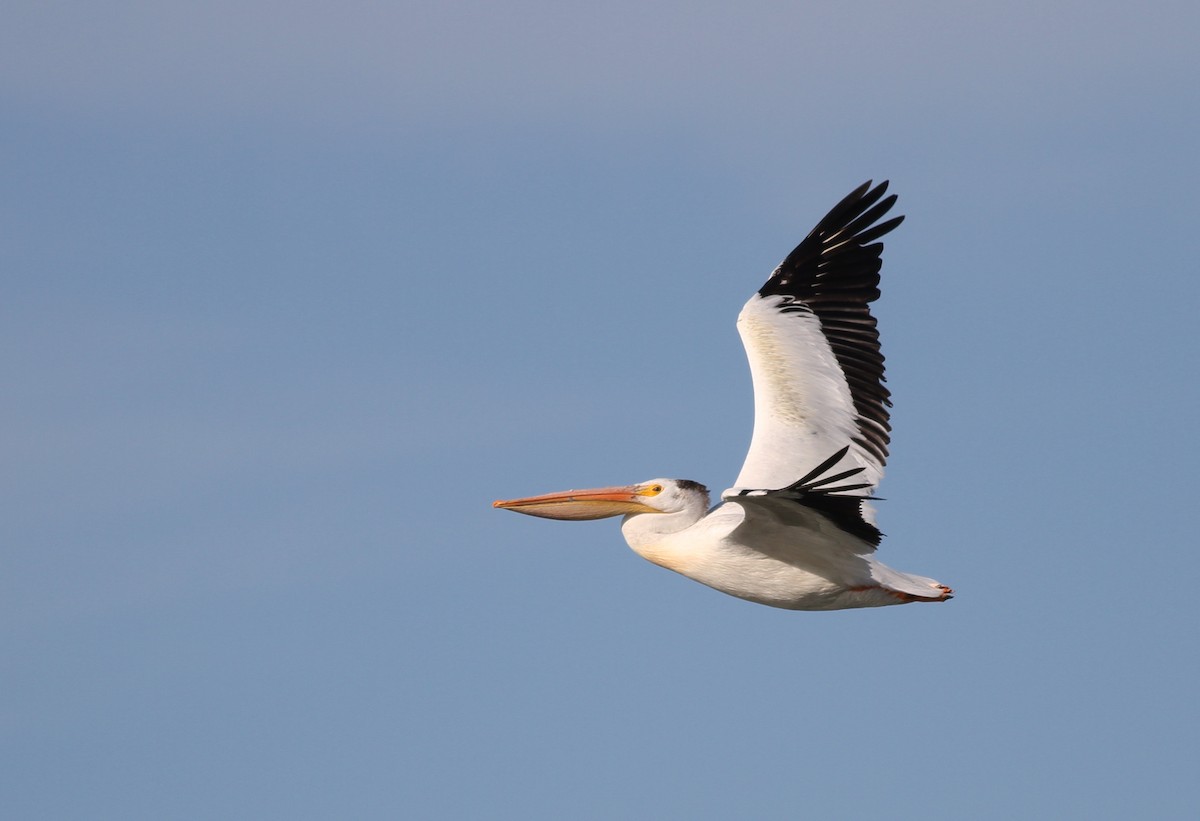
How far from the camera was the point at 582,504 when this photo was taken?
468 inches

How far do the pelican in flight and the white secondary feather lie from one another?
11mm

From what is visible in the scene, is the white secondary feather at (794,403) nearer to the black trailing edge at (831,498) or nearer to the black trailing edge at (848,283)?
the black trailing edge at (848,283)

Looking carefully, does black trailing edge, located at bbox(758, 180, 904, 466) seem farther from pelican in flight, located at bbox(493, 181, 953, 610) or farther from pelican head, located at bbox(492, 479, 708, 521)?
pelican head, located at bbox(492, 479, 708, 521)

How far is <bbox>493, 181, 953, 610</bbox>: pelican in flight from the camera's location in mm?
10367

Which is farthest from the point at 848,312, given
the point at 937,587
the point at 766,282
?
the point at 937,587

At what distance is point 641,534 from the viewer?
11.3 meters

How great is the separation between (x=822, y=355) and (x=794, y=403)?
562mm

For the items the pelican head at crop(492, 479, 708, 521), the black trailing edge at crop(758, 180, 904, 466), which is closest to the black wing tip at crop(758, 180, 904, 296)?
the black trailing edge at crop(758, 180, 904, 466)

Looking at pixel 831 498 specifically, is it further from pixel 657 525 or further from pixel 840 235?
pixel 840 235

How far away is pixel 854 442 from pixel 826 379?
22.8 inches

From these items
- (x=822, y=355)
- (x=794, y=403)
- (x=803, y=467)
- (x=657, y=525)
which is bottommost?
(x=657, y=525)

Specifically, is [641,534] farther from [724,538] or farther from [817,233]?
[817,233]

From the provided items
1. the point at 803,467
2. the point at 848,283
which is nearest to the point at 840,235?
the point at 848,283

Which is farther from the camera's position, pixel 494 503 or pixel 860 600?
pixel 494 503
